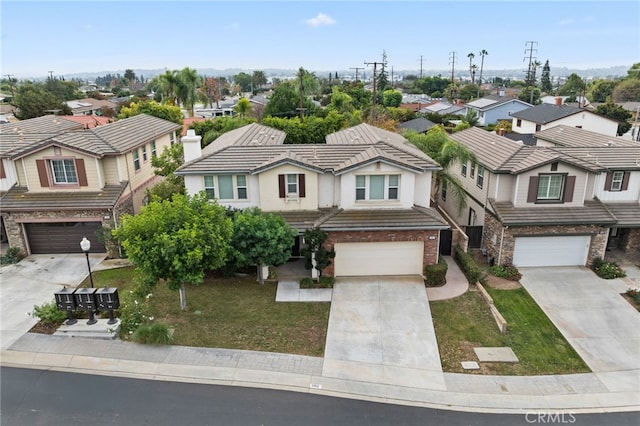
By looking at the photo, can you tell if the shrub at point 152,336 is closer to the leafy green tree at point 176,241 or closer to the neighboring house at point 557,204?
the leafy green tree at point 176,241

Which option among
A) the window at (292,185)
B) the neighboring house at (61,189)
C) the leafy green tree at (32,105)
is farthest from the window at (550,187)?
the leafy green tree at (32,105)

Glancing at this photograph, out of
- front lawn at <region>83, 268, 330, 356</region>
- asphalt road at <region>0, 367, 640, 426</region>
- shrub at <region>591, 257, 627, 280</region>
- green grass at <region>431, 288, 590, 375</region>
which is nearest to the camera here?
asphalt road at <region>0, 367, 640, 426</region>

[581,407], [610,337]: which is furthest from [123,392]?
[610,337]

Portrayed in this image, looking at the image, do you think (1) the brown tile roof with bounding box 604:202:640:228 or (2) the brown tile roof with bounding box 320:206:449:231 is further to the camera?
(1) the brown tile roof with bounding box 604:202:640:228

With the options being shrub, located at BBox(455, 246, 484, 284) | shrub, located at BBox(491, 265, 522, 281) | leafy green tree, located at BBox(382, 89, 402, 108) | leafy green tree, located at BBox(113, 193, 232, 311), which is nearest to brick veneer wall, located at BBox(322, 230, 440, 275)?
shrub, located at BBox(455, 246, 484, 284)

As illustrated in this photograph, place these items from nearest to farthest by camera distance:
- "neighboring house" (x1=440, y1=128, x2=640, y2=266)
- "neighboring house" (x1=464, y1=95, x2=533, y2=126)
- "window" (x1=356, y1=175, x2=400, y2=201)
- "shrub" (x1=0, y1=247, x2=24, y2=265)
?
1. "window" (x1=356, y1=175, x2=400, y2=201)
2. "neighboring house" (x1=440, y1=128, x2=640, y2=266)
3. "shrub" (x1=0, y1=247, x2=24, y2=265)
4. "neighboring house" (x1=464, y1=95, x2=533, y2=126)

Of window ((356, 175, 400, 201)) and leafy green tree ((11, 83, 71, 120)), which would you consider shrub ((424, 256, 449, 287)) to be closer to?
window ((356, 175, 400, 201))

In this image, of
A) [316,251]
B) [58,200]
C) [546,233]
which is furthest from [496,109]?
[58,200]
